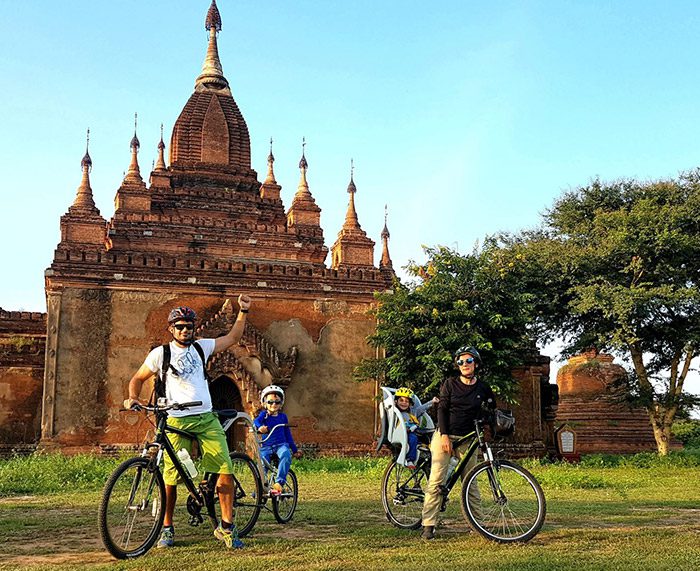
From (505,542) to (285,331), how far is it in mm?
14165

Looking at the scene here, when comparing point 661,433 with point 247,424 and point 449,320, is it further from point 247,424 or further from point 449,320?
point 247,424

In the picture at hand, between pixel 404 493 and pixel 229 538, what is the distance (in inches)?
74.6

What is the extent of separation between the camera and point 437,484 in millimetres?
6633

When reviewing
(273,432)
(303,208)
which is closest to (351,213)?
(303,208)

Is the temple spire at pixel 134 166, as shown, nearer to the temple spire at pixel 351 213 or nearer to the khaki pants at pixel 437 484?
the temple spire at pixel 351 213

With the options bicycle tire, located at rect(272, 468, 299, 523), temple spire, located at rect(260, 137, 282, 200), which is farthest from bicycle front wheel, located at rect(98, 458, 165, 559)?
temple spire, located at rect(260, 137, 282, 200)

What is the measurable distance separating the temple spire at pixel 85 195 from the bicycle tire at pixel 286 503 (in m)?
19.3

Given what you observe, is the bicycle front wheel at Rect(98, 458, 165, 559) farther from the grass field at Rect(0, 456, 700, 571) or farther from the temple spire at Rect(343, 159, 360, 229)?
the temple spire at Rect(343, 159, 360, 229)

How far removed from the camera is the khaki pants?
6.45 meters

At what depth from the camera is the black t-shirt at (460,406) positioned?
6629 mm

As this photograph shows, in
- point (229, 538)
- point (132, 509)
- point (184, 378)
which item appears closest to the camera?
point (132, 509)

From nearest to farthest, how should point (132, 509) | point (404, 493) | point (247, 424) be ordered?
point (132, 509)
point (404, 493)
point (247, 424)

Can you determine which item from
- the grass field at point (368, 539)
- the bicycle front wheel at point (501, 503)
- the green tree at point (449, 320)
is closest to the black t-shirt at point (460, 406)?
the bicycle front wheel at point (501, 503)

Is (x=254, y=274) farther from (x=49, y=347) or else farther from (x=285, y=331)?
(x=49, y=347)
